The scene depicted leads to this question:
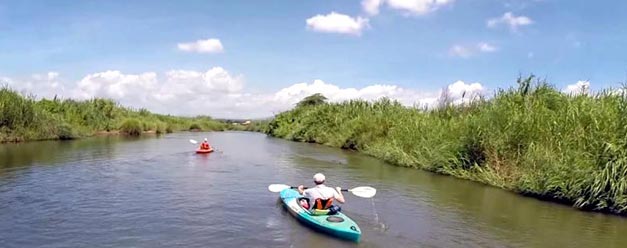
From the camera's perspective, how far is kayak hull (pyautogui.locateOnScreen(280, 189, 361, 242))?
995 cm

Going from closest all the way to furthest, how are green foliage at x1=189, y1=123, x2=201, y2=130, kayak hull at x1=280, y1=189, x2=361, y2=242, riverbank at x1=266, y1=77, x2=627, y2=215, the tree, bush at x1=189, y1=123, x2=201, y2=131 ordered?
kayak hull at x1=280, y1=189, x2=361, y2=242 < riverbank at x1=266, y1=77, x2=627, y2=215 < the tree < green foliage at x1=189, y1=123, x2=201, y2=130 < bush at x1=189, y1=123, x2=201, y2=131

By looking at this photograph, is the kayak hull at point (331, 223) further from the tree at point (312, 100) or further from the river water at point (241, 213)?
the tree at point (312, 100)

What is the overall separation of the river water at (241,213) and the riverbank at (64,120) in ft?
42.8

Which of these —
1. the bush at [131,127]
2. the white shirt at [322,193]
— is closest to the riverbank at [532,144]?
the white shirt at [322,193]

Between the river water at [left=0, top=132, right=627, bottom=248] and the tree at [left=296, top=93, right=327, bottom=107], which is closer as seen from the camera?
the river water at [left=0, top=132, right=627, bottom=248]

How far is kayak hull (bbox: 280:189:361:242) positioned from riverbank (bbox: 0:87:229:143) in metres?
26.5

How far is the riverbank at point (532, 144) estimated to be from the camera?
12.9 m

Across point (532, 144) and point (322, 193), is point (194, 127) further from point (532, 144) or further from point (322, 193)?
point (322, 193)

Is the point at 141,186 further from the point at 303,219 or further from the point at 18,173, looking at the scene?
the point at 303,219

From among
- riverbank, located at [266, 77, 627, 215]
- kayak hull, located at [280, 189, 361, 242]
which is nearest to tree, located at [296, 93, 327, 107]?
riverbank, located at [266, 77, 627, 215]

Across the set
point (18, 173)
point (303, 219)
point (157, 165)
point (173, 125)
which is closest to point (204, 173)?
point (157, 165)

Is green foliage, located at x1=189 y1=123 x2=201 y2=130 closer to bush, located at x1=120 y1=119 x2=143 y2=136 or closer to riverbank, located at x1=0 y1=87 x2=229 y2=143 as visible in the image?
riverbank, located at x1=0 y1=87 x2=229 y2=143

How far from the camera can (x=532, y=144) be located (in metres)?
16.0

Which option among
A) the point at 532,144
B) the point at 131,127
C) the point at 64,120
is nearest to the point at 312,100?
the point at 131,127
